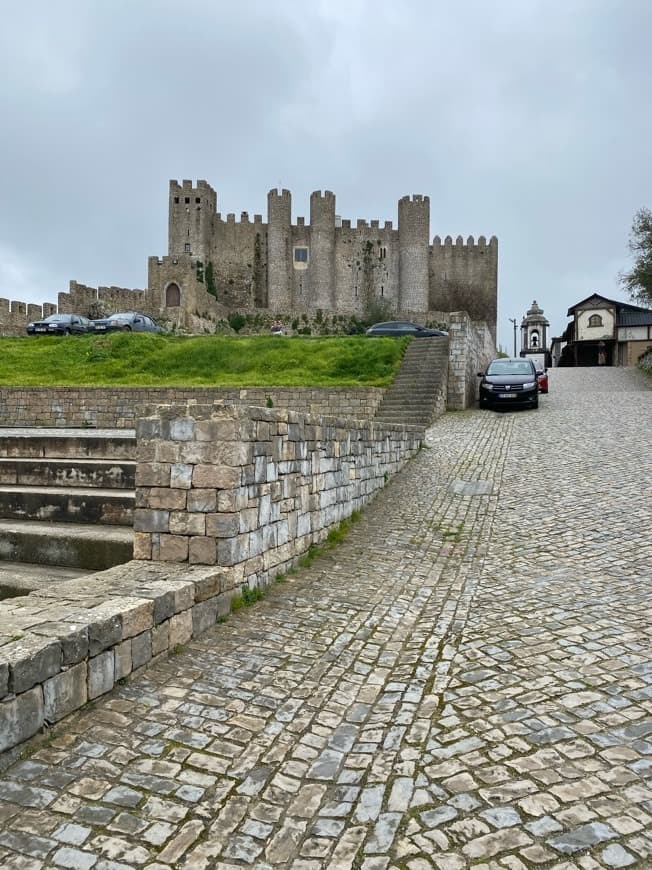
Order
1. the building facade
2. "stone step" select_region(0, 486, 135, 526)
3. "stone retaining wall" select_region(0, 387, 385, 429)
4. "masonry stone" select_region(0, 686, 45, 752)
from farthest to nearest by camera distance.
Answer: the building facade, "stone retaining wall" select_region(0, 387, 385, 429), "stone step" select_region(0, 486, 135, 526), "masonry stone" select_region(0, 686, 45, 752)

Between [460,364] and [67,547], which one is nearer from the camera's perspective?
[67,547]

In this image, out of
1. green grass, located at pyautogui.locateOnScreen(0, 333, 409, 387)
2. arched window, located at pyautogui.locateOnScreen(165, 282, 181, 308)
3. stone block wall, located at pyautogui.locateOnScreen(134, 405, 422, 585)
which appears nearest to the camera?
stone block wall, located at pyautogui.locateOnScreen(134, 405, 422, 585)

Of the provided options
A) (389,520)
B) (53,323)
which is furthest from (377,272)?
(389,520)

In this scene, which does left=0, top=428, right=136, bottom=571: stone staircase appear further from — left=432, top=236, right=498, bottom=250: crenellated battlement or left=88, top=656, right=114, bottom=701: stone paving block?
left=432, top=236, right=498, bottom=250: crenellated battlement

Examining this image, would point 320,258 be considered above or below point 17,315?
above

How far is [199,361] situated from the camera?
22.8 m

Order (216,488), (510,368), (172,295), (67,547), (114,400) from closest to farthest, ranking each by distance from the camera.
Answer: (216,488), (67,547), (114,400), (510,368), (172,295)

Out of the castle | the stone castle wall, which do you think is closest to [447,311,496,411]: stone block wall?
the stone castle wall

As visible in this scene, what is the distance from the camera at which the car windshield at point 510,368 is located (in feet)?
62.9

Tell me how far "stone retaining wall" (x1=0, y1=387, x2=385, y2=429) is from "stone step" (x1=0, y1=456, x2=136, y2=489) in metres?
10.7

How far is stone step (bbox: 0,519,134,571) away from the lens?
5672 millimetres

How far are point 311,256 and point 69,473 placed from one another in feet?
185

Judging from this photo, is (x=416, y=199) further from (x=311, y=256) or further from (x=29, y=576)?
(x=29, y=576)

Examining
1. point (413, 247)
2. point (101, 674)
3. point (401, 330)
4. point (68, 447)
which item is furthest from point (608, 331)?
point (101, 674)
